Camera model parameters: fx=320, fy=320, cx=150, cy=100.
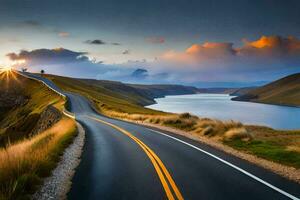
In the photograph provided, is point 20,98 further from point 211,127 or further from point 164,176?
point 164,176

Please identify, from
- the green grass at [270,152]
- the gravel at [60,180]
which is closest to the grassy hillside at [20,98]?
the green grass at [270,152]

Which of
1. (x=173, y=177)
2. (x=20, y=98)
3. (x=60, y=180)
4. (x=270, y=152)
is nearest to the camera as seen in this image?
(x=60, y=180)

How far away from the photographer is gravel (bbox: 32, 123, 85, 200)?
842 cm

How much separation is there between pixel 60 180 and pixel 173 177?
353cm

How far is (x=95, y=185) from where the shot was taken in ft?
30.7

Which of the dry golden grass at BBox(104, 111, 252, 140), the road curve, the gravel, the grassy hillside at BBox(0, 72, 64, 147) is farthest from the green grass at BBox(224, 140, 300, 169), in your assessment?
the grassy hillside at BBox(0, 72, 64, 147)

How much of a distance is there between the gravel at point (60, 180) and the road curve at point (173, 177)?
26 cm

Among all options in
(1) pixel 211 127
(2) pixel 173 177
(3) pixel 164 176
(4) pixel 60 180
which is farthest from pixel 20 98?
(2) pixel 173 177

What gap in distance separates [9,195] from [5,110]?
92730mm

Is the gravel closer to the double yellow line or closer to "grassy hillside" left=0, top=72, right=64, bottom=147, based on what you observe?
the double yellow line

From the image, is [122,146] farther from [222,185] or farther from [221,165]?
[222,185]

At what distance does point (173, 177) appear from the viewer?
10117 mm

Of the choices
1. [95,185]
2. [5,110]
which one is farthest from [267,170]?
[5,110]

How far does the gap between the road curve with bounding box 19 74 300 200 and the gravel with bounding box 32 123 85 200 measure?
0.84ft
